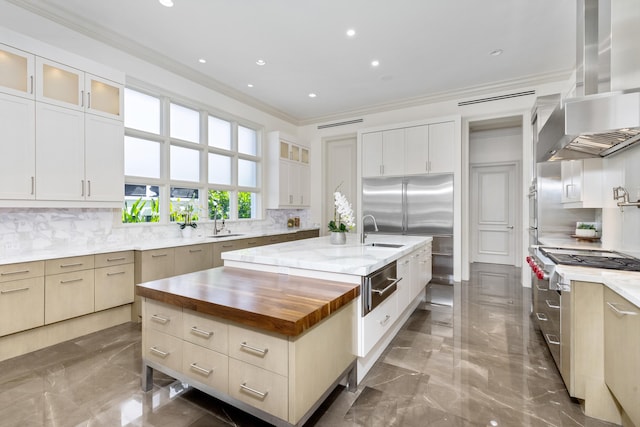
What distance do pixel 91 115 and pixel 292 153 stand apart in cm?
376

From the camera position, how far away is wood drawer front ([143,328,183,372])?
6.00 feet

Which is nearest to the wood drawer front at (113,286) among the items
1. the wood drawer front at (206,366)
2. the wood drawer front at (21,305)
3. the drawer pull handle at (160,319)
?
the wood drawer front at (21,305)

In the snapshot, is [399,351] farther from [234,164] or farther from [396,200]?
[234,164]

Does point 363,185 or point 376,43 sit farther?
point 363,185

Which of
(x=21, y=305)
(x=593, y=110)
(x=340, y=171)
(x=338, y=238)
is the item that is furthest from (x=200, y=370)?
(x=340, y=171)

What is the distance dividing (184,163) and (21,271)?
8.33 feet

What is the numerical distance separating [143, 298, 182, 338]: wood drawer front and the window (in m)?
2.47

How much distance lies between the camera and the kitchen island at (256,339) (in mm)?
1437

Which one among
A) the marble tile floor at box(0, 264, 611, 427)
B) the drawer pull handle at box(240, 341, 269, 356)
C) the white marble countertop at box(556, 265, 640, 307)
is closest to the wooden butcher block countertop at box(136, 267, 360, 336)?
the drawer pull handle at box(240, 341, 269, 356)

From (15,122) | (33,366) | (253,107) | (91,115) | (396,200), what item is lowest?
(33,366)

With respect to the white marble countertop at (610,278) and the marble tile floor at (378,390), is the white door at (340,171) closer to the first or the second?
the marble tile floor at (378,390)

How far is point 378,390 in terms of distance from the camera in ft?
6.81

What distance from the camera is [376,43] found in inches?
153

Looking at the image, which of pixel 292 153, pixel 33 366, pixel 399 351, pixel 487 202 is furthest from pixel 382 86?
pixel 33 366
